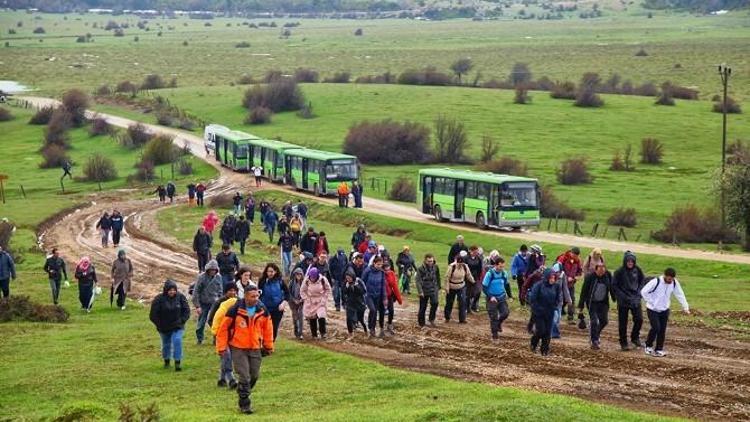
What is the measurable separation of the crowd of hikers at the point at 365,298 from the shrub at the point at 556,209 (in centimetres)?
3040

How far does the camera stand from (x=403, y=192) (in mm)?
70000

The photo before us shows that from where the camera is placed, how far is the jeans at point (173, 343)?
2261 cm

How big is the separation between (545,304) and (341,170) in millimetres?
44352

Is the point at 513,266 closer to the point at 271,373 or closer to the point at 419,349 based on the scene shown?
the point at 419,349

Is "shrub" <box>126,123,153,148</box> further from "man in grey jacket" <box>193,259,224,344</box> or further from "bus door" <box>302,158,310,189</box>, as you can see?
"man in grey jacket" <box>193,259,224,344</box>

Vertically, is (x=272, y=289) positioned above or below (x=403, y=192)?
above

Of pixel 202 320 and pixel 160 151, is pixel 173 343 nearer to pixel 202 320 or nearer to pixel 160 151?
pixel 202 320

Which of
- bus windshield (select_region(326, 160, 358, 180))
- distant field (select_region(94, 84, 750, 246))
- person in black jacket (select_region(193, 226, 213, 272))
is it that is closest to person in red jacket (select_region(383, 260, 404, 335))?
person in black jacket (select_region(193, 226, 213, 272))

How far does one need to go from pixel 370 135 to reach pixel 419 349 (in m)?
62.6

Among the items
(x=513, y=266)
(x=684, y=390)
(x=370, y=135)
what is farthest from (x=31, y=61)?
(x=684, y=390)

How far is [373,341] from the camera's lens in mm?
25734

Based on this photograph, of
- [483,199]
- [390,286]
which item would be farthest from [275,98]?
[390,286]

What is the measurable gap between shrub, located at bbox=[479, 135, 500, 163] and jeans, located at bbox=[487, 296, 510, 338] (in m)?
57.2

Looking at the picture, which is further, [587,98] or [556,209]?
[587,98]
